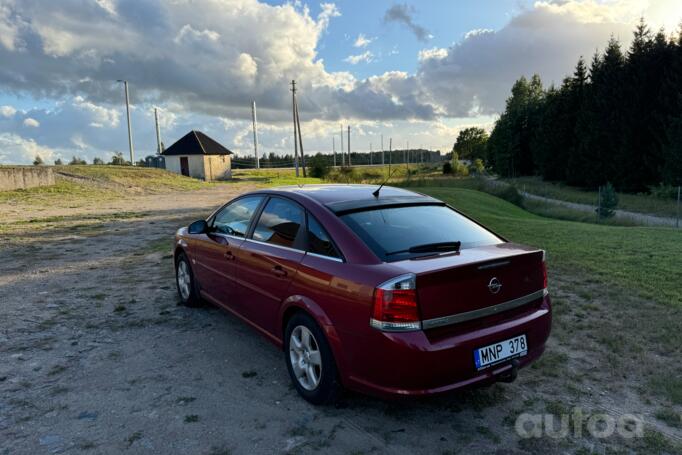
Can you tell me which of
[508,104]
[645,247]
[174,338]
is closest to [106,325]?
[174,338]

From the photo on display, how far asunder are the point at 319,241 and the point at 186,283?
276 cm

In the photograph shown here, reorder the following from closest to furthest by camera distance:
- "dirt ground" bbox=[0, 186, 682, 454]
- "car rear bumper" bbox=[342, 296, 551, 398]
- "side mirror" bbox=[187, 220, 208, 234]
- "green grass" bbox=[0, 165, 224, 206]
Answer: "car rear bumper" bbox=[342, 296, 551, 398], "dirt ground" bbox=[0, 186, 682, 454], "side mirror" bbox=[187, 220, 208, 234], "green grass" bbox=[0, 165, 224, 206]

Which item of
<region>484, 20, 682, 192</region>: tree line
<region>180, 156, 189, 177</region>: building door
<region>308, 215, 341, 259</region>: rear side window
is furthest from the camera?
<region>180, 156, 189, 177</region>: building door

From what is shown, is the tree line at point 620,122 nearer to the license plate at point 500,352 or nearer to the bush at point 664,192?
the bush at point 664,192

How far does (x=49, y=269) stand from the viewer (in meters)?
7.69

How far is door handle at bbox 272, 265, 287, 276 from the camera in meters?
3.51

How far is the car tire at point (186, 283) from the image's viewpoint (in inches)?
209

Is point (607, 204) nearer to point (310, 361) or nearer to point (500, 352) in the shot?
point (500, 352)

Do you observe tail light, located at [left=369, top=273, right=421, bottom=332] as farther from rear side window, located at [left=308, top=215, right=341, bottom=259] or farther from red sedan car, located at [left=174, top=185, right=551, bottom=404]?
rear side window, located at [left=308, top=215, right=341, bottom=259]

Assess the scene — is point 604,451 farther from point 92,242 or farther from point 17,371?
point 92,242

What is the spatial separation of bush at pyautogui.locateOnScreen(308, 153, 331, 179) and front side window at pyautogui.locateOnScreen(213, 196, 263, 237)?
153 ft

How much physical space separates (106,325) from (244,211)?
2094 millimetres

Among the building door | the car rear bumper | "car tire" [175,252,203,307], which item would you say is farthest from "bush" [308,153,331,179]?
the car rear bumper

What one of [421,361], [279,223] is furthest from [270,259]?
[421,361]
